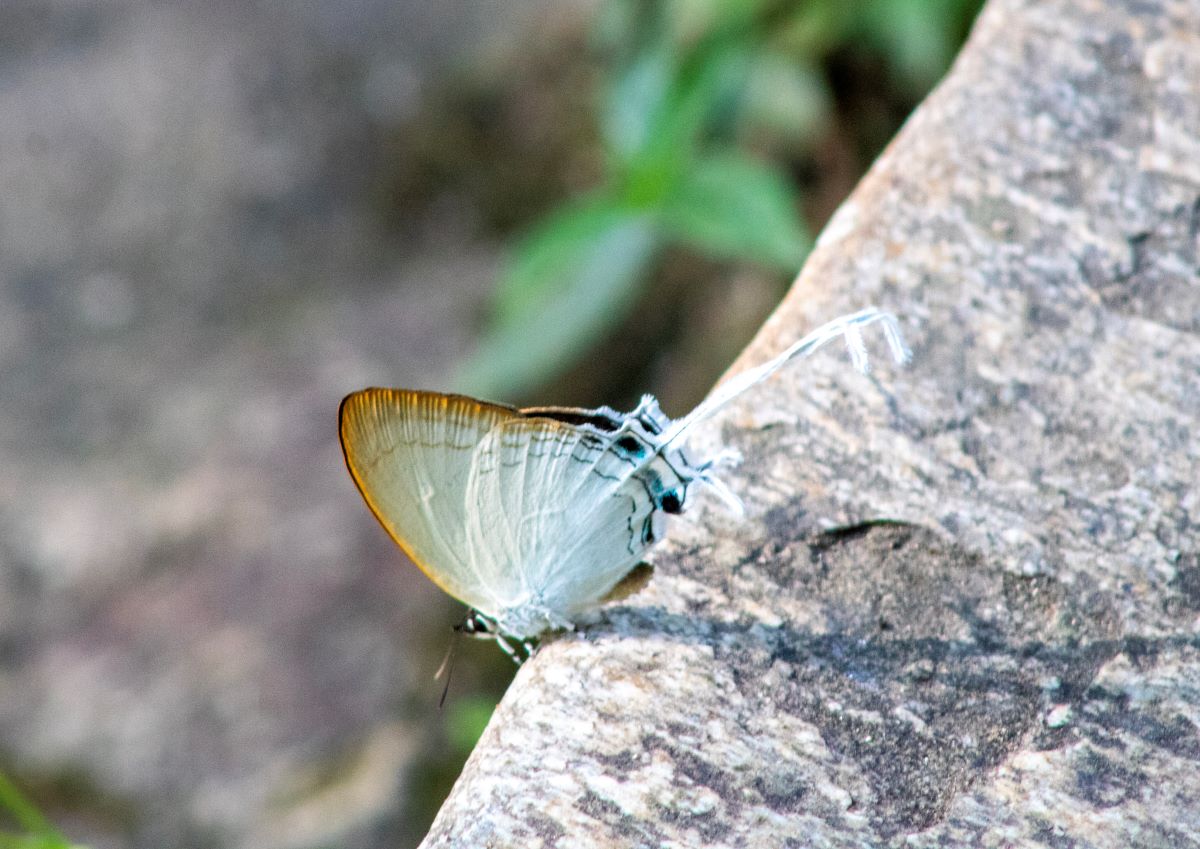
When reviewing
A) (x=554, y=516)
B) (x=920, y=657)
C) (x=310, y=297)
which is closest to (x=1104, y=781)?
(x=920, y=657)

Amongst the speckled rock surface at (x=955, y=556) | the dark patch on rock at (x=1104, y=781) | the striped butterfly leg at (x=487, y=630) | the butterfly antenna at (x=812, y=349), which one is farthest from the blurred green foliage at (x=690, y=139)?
the dark patch on rock at (x=1104, y=781)

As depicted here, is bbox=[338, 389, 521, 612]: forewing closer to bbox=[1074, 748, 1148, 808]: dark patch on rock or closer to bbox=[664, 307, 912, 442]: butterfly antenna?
bbox=[664, 307, 912, 442]: butterfly antenna

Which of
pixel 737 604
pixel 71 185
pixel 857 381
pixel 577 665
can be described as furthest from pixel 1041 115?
pixel 71 185

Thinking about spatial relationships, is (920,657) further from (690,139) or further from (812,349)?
(690,139)

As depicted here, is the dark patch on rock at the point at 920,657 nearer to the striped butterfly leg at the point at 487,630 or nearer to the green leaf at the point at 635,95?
the striped butterfly leg at the point at 487,630

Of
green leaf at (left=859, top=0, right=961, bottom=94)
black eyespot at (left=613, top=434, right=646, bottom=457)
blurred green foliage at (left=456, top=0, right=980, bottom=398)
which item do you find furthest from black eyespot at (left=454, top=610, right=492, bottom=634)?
green leaf at (left=859, top=0, right=961, bottom=94)

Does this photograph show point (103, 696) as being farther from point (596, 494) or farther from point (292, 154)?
point (596, 494)

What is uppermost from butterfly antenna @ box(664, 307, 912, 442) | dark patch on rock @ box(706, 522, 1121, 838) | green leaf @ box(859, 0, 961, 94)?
green leaf @ box(859, 0, 961, 94)
